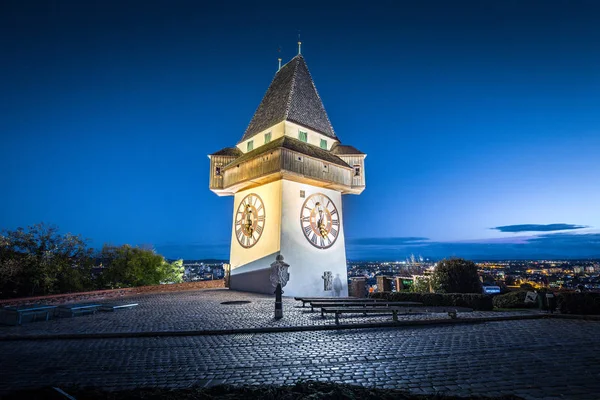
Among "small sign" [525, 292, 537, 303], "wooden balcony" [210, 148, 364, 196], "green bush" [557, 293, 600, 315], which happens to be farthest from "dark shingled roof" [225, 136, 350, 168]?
"green bush" [557, 293, 600, 315]

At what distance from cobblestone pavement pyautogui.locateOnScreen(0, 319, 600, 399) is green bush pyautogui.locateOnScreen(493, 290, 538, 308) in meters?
5.95

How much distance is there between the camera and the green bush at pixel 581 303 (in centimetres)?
1059

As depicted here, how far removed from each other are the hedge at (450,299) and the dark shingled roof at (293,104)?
39.9 ft

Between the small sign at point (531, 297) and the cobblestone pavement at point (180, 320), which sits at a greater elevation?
the cobblestone pavement at point (180, 320)

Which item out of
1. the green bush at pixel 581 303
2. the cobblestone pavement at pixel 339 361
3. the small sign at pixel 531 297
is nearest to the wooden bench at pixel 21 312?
the cobblestone pavement at pixel 339 361

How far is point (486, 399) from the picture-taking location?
3650 millimetres

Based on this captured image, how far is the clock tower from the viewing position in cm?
1848

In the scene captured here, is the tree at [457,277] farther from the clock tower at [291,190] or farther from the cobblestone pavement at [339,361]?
the cobblestone pavement at [339,361]

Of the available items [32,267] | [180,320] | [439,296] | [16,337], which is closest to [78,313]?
[16,337]

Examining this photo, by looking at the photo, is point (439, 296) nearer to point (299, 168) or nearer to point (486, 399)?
point (299, 168)

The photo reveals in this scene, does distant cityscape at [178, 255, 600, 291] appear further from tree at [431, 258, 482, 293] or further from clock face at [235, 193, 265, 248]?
clock face at [235, 193, 265, 248]

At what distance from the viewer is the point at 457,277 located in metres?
15.5

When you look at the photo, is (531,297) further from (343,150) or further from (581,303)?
(343,150)

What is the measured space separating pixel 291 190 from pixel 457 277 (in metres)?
9.97
